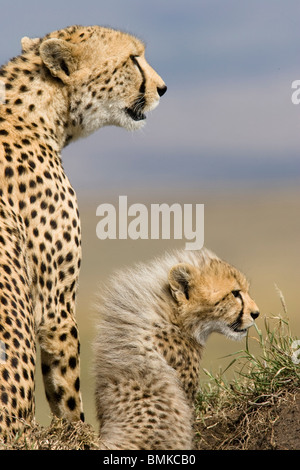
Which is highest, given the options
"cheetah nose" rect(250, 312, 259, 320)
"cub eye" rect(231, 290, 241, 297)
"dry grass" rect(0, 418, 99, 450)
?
"cub eye" rect(231, 290, 241, 297)

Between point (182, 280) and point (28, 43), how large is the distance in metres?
1.55

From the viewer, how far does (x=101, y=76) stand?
4.37m

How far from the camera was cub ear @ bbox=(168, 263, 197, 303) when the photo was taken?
425cm

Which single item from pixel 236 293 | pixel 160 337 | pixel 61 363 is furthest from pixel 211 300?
pixel 61 363

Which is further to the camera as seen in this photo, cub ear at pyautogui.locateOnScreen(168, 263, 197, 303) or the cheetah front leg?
cub ear at pyautogui.locateOnScreen(168, 263, 197, 303)

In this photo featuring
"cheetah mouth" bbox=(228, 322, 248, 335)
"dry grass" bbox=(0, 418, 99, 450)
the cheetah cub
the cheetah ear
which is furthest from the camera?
the cheetah ear

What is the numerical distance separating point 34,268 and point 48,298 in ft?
0.53

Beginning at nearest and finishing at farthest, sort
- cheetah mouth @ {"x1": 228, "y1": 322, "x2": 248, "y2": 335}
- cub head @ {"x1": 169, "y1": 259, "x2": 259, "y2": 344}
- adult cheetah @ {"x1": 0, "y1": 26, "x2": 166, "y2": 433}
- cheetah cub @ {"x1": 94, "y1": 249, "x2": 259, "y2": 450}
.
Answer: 1. adult cheetah @ {"x1": 0, "y1": 26, "x2": 166, "y2": 433}
2. cheetah cub @ {"x1": 94, "y1": 249, "x2": 259, "y2": 450}
3. cub head @ {"x1": 169, "y1": 259, "x2": 259, "y2": 344}
4. cheetah mouth @ {"x1": 228, "y1": 322, "x2": 248, "y2": 335}

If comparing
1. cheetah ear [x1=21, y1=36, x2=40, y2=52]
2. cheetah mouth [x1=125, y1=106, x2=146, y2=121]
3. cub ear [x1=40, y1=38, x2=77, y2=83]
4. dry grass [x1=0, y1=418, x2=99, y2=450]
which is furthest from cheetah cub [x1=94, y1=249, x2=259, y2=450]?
cheetah ear [x1=21, y1=36, x2=40, y2=52]

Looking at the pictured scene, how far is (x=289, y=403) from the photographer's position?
392 centimetres

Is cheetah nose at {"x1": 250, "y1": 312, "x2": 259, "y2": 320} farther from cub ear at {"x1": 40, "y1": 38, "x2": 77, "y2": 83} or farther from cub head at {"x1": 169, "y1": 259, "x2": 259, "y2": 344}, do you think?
cub ear at {"x1": 40, "y1": 38, "x2": 77, "y2": 83}

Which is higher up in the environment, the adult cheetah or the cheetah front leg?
the adult cheetah

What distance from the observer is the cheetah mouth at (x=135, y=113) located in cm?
448
